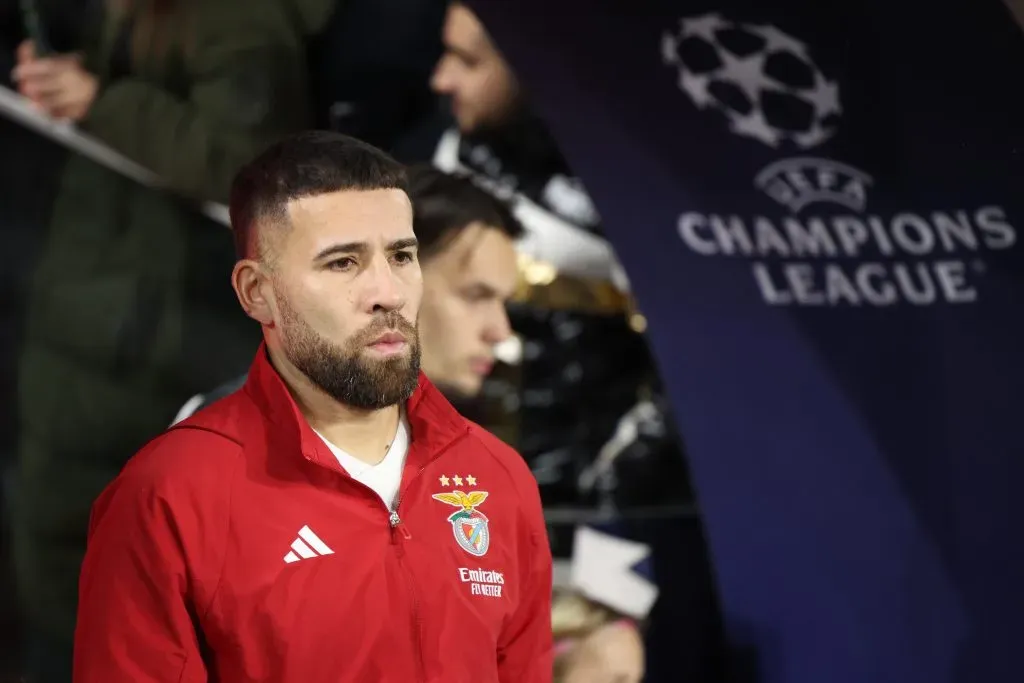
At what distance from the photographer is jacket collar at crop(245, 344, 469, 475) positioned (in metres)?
1.66

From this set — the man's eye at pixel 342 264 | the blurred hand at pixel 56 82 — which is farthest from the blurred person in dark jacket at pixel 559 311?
the man's eye at pixel 342 264

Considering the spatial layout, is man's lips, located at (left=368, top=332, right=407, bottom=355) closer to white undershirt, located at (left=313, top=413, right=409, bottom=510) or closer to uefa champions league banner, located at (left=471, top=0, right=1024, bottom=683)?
white undershirt, located at (left=313, top=413, right=409, bottom=510)

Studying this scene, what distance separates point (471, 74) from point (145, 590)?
163 centimetres

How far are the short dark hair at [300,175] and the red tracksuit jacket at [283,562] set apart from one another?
0.70 feet

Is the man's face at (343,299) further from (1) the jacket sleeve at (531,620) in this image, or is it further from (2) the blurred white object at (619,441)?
(2) the blurred white object at (619,441)

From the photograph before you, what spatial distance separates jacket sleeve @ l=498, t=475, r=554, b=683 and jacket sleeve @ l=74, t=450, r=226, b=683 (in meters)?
0.48

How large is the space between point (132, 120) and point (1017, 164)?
2.03 metres

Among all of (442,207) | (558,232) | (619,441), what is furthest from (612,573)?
(442,207)

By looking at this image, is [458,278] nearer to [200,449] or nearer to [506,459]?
[506,459]

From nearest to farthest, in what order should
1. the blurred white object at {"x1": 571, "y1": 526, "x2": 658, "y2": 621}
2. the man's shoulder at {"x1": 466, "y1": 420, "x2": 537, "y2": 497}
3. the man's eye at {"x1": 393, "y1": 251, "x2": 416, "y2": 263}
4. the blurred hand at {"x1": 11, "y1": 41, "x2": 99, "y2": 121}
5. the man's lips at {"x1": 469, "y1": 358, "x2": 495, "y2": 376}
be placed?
the man's eye at {"x1": 393, "y1": 251, "x2": 416, "y2": 263}, the man's shoulder at {"x1": 466, "y1": 420, "x2": 537, "y2": 497}, the blurred hand at {"x1": 11, "y1": 41, "x2": 99, "y2": 121}, the man's lips at {"x1": 469, "y1": 358, "x2": 495, "y2": 376}, the blurred white object at {"x1": 571, "y1": 526, "x2": 658, "y2": 621}

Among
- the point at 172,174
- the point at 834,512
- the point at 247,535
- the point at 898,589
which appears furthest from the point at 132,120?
the point at 898,589

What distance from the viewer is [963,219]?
115 inches

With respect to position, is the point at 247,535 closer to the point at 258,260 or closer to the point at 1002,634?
the point at 258,260

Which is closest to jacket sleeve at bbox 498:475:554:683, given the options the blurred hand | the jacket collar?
the jacket collar
